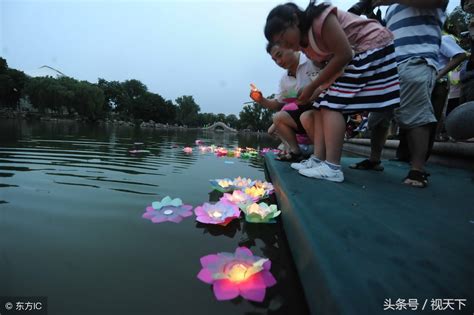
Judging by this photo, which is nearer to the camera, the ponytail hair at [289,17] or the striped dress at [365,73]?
the ponytail hair at [289,17]

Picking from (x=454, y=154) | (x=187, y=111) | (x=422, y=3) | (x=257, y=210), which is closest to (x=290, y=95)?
(x=422, y=3)

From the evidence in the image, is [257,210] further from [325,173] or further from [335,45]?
[335,45]

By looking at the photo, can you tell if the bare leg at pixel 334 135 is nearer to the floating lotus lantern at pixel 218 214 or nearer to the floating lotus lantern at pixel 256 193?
the floating lotus lantern at pixel 256 193

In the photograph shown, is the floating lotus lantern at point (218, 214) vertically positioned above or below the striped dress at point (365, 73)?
below

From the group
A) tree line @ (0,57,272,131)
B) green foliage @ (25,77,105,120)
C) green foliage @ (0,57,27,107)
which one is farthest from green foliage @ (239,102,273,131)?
green foliage @ (0,57,27,107)

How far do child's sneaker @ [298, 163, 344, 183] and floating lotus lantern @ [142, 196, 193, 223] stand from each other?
34.6 inches

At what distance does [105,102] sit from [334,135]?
2776 inches

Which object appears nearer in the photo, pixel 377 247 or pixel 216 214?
pixel 377 247

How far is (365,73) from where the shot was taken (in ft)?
6.22

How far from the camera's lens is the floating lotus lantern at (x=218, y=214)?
145 centimetres

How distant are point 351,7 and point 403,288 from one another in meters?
2.18

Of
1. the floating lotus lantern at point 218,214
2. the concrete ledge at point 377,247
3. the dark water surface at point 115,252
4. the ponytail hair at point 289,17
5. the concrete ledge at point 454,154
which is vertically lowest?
the dark water surface at point 115,252

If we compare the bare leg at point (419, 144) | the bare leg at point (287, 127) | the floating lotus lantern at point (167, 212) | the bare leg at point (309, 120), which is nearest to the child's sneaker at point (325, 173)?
the bare leg at point (419, 144)

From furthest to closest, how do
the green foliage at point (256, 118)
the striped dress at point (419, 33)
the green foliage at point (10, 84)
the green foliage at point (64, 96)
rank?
the green foliage at point (256, 118) → the green foliage at point (64, 96) → the green foliage at point (10, 84) → the striped dress at point (419, 33)
